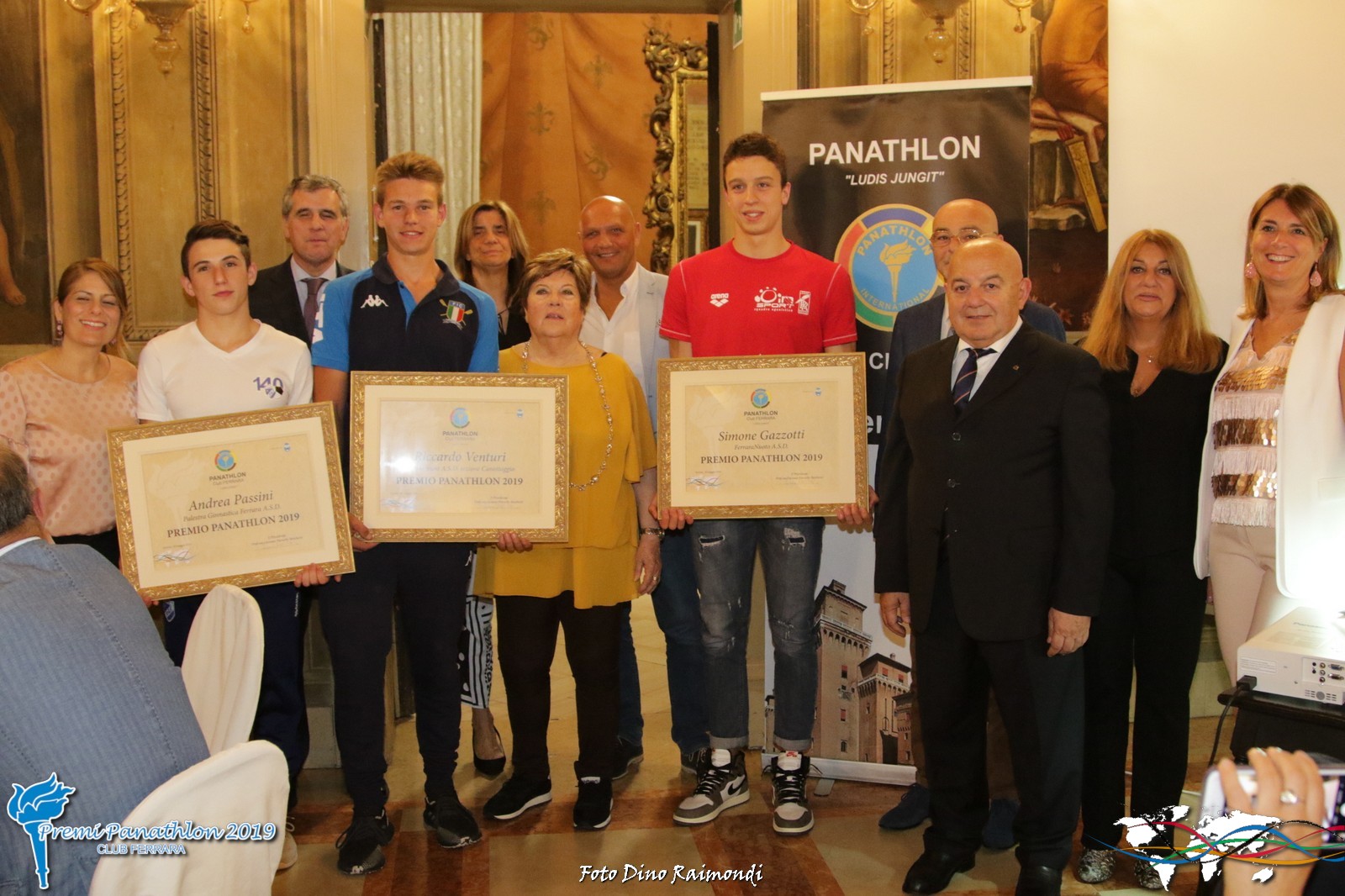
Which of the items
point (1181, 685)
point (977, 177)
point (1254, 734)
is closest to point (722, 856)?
point (1181, 685)

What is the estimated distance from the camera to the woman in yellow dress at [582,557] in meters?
3.40

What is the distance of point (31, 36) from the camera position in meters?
4.28

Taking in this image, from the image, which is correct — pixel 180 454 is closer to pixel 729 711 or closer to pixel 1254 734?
pixel 729 711

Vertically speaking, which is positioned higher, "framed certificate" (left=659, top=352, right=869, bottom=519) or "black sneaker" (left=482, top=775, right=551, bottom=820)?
"framed certificate" (left=659, top=352, right=869, bottom=519)

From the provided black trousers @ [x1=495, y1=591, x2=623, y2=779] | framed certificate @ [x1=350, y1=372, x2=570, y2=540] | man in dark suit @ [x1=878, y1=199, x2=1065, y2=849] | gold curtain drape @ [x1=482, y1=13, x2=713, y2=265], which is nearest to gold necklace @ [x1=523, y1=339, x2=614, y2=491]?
framed certificate @ [x1=350, y1=372, x2=570, y2=540]

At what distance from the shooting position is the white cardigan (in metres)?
2.71

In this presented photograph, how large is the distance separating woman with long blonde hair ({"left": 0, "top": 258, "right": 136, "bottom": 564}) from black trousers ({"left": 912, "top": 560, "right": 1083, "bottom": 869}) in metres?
2.39

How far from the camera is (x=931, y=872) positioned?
311 centimetres

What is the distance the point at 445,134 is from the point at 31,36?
3.45 metres

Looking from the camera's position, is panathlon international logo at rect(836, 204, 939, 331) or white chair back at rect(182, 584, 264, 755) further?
panathlon international logo at rect(836, 204, 939, 331)

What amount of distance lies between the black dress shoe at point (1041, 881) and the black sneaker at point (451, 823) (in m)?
1.60

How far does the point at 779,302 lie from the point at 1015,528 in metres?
1.08

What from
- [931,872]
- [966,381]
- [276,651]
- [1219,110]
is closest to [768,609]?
[931,872]

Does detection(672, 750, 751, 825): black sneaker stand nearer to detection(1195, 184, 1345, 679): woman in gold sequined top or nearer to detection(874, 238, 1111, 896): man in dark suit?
detection(874, 238, 1111, 896): man in dark suit
